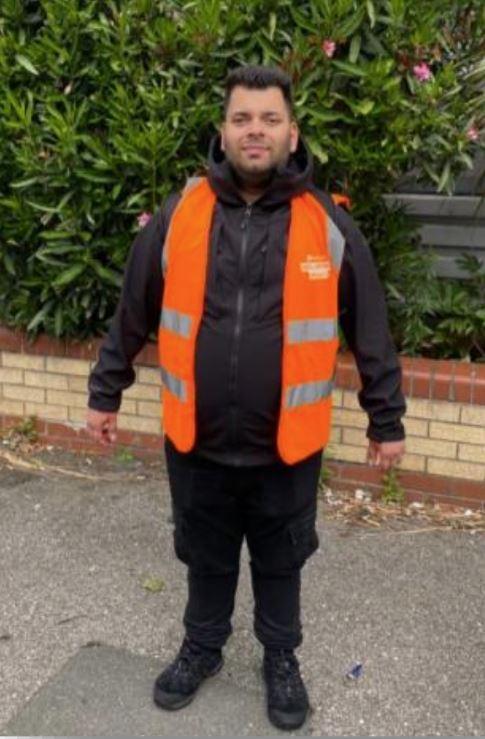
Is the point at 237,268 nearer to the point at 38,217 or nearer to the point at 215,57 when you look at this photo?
the point at 215,57

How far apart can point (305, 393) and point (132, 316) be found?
0.62 meters

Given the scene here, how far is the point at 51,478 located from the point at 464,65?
3.03 m

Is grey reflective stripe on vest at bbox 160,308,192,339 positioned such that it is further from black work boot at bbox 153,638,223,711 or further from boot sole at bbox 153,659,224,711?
boot sole at bbox 153,659,224,711

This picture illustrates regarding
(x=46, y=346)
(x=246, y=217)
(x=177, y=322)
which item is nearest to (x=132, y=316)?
(x=177, y=322)

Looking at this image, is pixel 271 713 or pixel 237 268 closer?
pixel 237 268

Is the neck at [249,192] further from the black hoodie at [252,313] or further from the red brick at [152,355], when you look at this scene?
the red brick at [152,355]

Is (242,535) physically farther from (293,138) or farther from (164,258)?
(293,138)

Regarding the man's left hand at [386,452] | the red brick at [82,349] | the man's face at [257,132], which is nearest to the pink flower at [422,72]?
the man's face at [257,132]

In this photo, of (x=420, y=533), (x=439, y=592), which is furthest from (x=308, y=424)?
(x=420, y=533)

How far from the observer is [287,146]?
2.47m

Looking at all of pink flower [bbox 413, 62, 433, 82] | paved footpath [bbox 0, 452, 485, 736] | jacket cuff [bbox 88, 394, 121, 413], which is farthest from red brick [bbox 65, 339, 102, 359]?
pink flower [bbox 413, 62, 433, 82]

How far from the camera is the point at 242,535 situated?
279cm

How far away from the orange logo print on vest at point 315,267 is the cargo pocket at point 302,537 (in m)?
0.76

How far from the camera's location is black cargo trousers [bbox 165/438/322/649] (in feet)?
8.54
